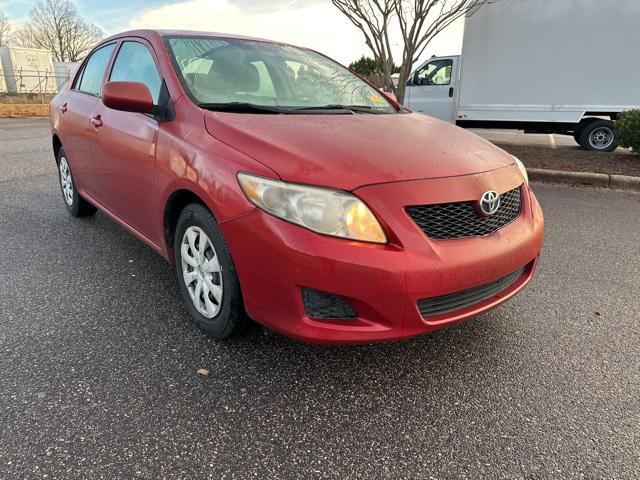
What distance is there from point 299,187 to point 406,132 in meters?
0.94

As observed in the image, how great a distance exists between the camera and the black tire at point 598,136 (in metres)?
10.0

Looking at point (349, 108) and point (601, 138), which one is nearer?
point (349, 108)

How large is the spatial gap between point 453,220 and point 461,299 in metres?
0.36

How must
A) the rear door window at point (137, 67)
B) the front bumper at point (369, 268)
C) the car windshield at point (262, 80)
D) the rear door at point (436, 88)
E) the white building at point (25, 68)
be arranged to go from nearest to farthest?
the front bumper at point (369, 268) < the car windshield at point (262, 80) < the rear door window at point (137, 67) < the rear door at point (436, 88) < the white building at point (25, 68)

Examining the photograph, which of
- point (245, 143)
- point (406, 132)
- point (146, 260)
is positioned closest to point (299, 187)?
point (245, 143)

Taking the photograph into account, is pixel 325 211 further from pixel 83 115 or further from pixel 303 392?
pixel 83 115

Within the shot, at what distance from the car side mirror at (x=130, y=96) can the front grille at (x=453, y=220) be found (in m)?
1.56

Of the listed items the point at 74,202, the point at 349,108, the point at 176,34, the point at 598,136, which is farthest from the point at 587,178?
the point at 74,202

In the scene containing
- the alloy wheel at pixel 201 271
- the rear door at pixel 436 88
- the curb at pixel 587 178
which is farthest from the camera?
the rear door at pixel 436 88

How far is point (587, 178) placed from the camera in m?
6.82

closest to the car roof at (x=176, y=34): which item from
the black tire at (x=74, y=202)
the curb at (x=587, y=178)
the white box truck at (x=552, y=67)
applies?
the black tire at (x=74, y=202)

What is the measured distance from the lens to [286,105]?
9.23 feet

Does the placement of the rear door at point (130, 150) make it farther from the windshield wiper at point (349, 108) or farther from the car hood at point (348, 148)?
the windshield wiper at point (349, 108)

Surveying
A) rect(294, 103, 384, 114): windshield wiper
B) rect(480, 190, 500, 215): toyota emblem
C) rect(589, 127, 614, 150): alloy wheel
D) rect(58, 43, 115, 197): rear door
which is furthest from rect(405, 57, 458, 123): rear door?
rect(480, 190, 500, 215): toyota emblem
